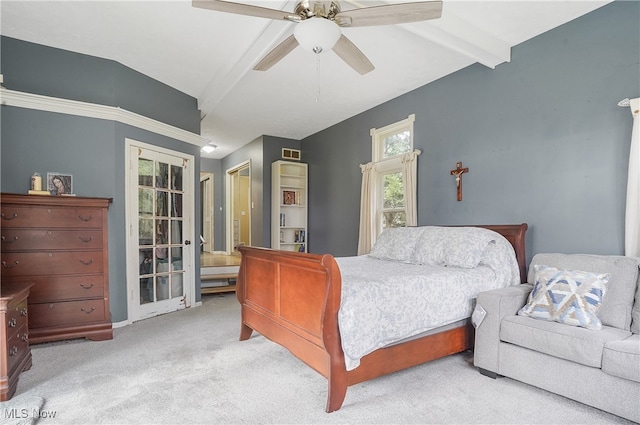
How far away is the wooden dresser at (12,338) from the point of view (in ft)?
6.84

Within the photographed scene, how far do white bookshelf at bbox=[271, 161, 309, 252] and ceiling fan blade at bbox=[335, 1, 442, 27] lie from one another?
4.33 m

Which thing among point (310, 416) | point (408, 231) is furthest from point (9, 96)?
point (408, 231)

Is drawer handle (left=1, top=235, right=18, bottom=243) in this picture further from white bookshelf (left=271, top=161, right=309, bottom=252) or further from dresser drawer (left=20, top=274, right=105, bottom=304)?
white bookshelf (left=271, top=161, right=309, bottom=252)

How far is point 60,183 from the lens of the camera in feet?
10.9

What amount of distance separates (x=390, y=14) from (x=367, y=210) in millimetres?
3115

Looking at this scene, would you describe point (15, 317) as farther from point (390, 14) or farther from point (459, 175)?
point (459, 175)

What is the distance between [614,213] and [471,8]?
6.39ft

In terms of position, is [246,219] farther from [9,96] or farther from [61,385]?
[61,385]

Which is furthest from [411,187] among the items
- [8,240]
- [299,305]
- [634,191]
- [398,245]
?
[8,240]

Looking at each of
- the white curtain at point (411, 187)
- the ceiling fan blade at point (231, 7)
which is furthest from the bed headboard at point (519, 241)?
the ceiling fan blade at point (231, 7)

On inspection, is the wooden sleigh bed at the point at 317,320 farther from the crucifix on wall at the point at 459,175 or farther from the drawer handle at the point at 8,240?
the drawer handle at the point at 8,240

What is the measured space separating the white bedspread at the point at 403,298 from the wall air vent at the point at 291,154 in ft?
13.1

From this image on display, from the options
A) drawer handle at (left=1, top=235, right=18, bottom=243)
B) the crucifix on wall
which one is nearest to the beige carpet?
drawer handle at (left=1, top=235, right=18, bottom=243)

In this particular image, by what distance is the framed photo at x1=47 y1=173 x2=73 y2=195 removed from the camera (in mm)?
3270
